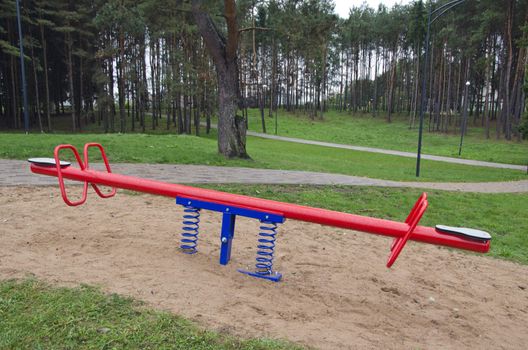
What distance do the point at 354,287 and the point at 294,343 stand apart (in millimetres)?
1472

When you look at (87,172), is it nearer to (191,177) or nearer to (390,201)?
(191,177)

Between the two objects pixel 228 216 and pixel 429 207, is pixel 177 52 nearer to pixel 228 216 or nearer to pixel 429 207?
pixel 429 207

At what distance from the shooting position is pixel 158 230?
15.1 ft

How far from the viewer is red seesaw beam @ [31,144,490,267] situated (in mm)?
2957

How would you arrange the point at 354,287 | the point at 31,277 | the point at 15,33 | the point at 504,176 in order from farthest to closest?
the point at 15,33 → the point at 504,176 → the point at 354,287 → the point at 31,277

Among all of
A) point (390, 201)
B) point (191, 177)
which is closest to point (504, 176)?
point (390, 201)

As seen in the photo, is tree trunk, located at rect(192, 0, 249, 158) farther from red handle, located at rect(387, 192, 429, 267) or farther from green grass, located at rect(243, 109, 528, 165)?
green grass, located at rect(243, 109, 528, 165)

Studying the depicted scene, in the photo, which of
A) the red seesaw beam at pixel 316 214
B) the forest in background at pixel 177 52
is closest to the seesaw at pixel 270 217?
the red seesaw beam at pixel 316 214

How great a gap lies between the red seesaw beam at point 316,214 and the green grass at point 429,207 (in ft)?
11.7

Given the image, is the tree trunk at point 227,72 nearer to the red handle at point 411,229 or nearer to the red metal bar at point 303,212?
the red metal bar at point 303,212

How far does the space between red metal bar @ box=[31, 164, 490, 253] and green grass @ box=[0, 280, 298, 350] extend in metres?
1.13

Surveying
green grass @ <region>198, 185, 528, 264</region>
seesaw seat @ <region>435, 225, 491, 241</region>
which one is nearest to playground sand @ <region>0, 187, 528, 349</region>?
seesaw seat @ <region>435, 225, 491, 241</region>

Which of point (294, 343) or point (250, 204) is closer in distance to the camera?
point (294, 343)

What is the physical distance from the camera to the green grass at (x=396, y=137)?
2764 centimetres
